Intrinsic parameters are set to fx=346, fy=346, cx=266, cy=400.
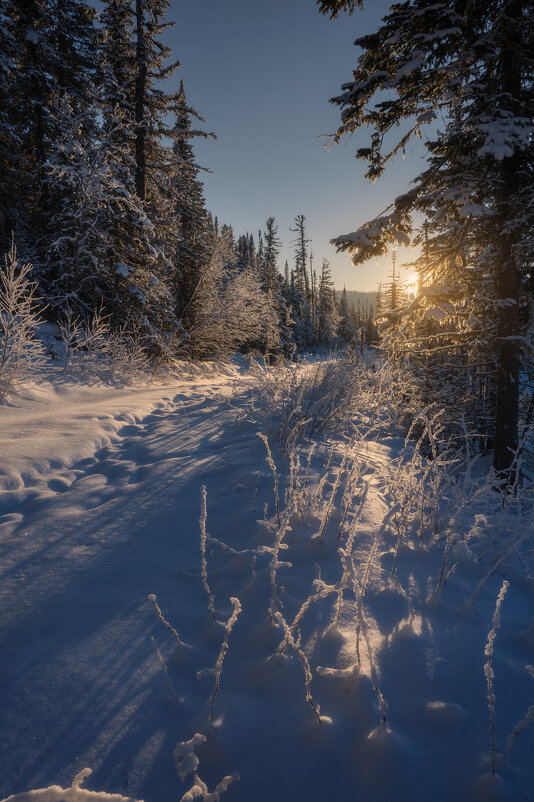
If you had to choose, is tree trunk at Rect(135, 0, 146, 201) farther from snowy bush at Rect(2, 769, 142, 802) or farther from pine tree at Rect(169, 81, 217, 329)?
snowy bush at Rect(2, 769, 142, 802)

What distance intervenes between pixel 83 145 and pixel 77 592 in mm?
12632

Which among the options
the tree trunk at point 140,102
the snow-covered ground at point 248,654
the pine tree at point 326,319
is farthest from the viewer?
the pine tree at point 326,319

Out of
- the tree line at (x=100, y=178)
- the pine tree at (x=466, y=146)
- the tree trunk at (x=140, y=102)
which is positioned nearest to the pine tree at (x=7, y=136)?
the tree line at (x=100, y=178)

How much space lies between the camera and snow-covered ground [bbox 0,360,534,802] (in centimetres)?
104

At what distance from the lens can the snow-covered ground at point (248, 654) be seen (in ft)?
3.42

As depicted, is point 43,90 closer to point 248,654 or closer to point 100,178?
point 100,178

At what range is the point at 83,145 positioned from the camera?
10.1 m

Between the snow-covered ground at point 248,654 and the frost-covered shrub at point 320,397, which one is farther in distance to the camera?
the frost-covered shrub at point 320,397

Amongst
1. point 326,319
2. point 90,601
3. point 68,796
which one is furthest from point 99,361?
point 326,319

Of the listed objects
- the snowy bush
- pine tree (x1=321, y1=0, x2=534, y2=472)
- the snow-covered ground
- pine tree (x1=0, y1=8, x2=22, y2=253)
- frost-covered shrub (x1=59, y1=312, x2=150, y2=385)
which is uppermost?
pine tree (x1=0, y1=8, x2=22, y2=253)

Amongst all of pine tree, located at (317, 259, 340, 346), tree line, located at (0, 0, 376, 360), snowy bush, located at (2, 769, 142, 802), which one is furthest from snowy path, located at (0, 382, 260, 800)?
pine tree, located at (317, 259, 340, 346)

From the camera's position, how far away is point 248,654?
144 centimetres

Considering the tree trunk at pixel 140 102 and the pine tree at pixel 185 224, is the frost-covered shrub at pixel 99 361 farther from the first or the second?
the tree trunk at pixel 140 102

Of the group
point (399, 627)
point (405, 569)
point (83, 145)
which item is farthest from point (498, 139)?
point (83, 145)
